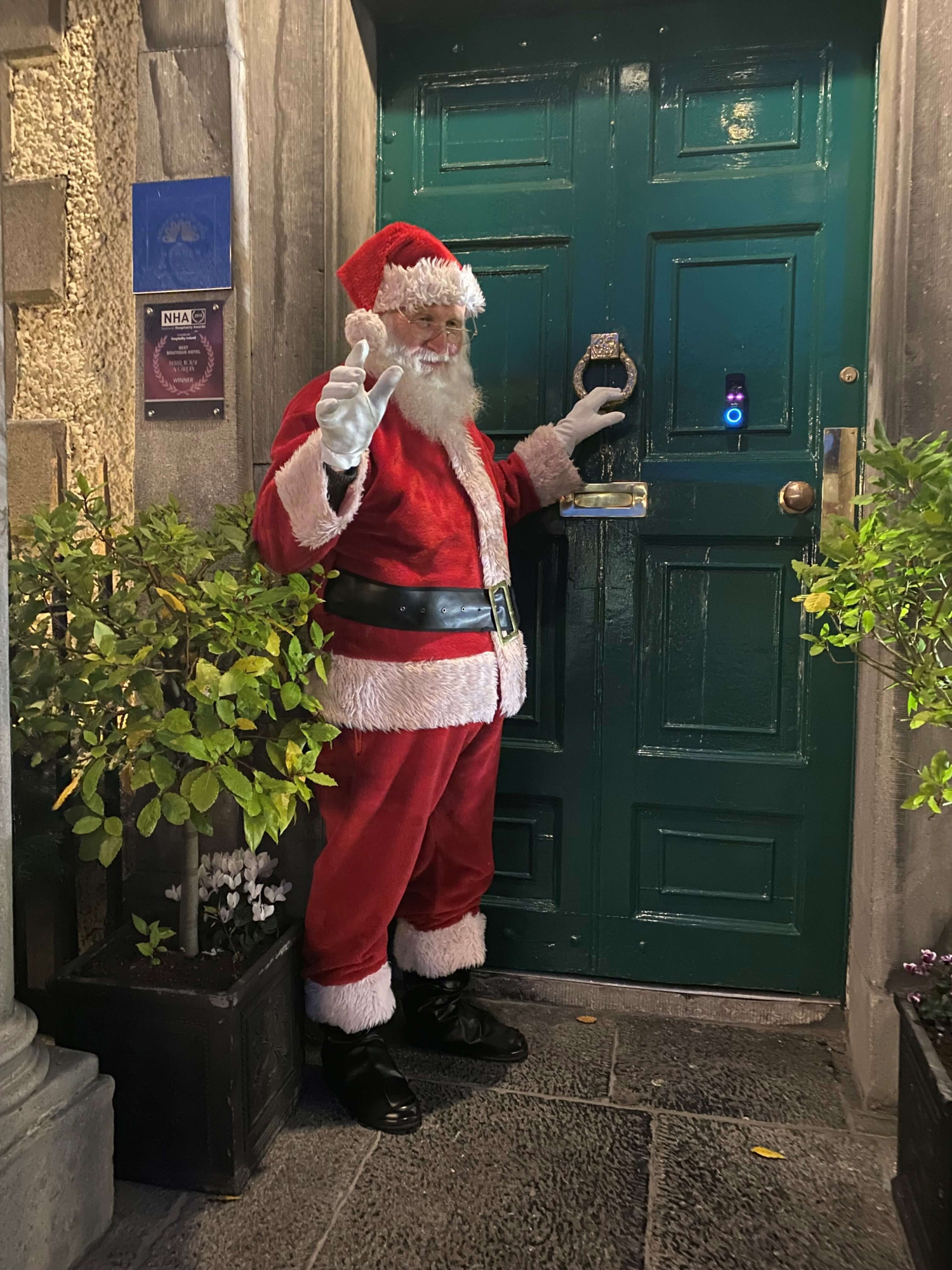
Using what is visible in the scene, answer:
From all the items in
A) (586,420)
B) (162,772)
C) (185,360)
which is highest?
(185,360)

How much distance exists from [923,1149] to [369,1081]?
111 centimetres

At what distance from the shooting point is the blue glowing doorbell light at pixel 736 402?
229 centimetres

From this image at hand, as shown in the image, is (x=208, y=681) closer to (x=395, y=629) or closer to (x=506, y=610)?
(x=395, y=629)

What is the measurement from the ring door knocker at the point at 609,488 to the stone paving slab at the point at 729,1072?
4.44 feet

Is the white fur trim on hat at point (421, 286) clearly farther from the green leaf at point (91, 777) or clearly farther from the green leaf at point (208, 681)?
the green leaf at point (91, 777)

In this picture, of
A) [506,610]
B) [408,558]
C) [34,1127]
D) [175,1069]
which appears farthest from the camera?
[506,610]

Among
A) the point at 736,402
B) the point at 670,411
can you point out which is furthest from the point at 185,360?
the point at 736,402

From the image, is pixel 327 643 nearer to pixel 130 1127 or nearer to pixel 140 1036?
pixel 140 1036

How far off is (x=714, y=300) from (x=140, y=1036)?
215 cm

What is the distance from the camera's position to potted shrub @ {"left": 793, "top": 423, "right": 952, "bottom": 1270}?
4.51ft

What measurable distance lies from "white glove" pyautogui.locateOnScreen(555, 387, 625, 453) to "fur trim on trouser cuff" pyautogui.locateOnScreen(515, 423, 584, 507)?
23 mm

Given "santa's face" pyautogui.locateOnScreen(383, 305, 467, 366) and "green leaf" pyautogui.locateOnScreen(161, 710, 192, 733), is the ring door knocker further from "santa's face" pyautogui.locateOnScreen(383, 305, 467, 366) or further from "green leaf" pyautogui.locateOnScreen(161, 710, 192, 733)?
"green leaf" pyautogui.locateOnScreen(161, 710, 192, 733)

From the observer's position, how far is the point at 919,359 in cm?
196

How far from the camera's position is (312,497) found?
5.55 ft
